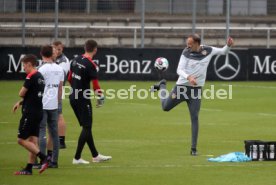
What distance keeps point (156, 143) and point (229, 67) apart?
740 inches

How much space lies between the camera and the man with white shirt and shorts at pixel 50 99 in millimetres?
15625

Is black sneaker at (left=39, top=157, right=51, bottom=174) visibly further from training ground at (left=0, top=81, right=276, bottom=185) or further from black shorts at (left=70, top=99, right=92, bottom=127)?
black shorts at (left=70, top=99, right=92, bottom=127)

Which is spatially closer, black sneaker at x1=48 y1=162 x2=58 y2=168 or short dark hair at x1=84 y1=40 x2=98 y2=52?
black sneaker at x1=48 y1=162 x2=58 y2=168

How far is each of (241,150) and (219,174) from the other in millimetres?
3237

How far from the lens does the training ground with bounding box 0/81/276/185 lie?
14.6 m

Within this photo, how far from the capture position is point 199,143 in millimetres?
19547

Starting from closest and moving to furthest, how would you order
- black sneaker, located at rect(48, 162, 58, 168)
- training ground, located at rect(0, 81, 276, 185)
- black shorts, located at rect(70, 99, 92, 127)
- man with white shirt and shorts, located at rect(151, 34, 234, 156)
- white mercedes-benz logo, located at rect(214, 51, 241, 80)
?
training ground, located at rect(0, 81, 276, 185), black sneaker, located at rect(48, 162, 58, 168), black shorts, located at rect(70, 99, 92, 127), man with white shirt and shorts, located at rect(151, 34, 234, 156), white mercedes-benz logo, located at rect(214, 51, 241, 80)

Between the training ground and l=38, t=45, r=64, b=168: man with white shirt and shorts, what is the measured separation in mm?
454

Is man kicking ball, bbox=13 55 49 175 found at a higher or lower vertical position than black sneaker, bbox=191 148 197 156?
higher

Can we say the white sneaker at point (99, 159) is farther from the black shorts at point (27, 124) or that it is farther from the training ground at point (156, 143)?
the black shorts at point (27, 124)

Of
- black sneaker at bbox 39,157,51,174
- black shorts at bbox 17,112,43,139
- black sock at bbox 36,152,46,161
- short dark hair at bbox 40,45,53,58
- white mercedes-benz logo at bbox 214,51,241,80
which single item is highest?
short dark hair at bbox 40,45,53,58

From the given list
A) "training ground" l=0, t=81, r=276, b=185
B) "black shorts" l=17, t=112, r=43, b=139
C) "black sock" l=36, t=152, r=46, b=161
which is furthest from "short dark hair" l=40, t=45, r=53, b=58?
"training ground" l=0, t=81, r=276, b=185

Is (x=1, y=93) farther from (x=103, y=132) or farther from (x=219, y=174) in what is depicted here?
(x=219, y=174)

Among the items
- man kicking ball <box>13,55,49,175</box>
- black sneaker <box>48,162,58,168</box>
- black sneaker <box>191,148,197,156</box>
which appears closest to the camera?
man kicking ball <box>13,55,49,175</box>
